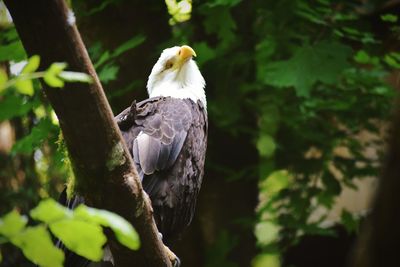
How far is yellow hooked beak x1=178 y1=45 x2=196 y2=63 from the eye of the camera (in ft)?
11.6

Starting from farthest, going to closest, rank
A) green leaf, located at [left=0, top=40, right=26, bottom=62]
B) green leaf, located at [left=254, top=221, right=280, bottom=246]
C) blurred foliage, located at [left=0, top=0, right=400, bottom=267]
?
1. green leaf, located at [left=254, top=221, right=280, bottom=246]
2. blurred foliage, located at [left=0, top=0, right=400, bottom=267]
3. green leaf, located at [left=0, top=40, right=26, bottom=62]

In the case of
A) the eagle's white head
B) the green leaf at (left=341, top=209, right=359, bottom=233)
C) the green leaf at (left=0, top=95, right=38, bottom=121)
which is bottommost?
the green leaf at (left=341, top=209, right=359, bottom=233)

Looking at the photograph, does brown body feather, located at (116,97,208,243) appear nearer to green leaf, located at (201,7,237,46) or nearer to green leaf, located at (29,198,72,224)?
green leaf, located at (201,7,237,46)

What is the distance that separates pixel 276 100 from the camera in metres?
4.59

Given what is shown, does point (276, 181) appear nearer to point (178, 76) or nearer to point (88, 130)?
point (178, 76)

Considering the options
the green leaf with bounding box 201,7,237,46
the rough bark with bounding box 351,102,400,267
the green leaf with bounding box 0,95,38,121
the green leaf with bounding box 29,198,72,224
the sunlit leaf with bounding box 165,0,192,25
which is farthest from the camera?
the green leaf with bounding box 201,7,237,46

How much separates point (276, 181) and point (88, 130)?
322 cm

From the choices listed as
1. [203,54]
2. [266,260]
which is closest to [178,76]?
[203,54]

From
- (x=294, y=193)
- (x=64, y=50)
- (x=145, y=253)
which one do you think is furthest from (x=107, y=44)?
(x=64, y=50)

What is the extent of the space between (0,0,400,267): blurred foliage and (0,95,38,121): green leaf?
0.16m

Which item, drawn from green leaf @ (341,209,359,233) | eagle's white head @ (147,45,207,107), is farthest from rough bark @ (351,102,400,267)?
green leaf @ (341,209,359,233)

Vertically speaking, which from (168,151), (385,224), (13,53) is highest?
(385,224)

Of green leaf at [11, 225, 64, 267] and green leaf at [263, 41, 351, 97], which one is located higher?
green leaf at [11, 225, 64, 267]

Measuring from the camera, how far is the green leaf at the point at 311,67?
3.49m
